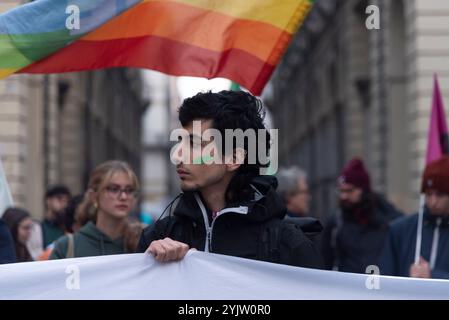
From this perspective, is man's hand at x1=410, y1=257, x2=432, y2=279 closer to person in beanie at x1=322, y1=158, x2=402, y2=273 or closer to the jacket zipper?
person in beanie at x1=322, y1=158, x2=402, y2=273

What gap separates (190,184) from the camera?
12.9 feet

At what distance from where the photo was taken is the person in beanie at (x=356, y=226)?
7996 mm

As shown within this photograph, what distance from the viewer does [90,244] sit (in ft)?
18.9

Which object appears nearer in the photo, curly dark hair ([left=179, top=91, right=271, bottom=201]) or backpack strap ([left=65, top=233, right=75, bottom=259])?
curly dark hair ([left=179, top=91, right=271, bottom=201])

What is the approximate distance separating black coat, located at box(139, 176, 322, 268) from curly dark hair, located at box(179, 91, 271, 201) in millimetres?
78

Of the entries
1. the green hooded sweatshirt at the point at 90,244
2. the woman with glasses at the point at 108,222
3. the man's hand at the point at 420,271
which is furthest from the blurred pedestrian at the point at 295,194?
the green hooded sweatshirt at the point at 90,244

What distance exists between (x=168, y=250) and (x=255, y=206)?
354mm

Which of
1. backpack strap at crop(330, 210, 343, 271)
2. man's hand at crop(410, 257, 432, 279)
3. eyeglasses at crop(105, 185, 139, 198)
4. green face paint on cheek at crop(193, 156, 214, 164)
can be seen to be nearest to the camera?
green face paint on cheek at crop(193, 156, 214, 164)

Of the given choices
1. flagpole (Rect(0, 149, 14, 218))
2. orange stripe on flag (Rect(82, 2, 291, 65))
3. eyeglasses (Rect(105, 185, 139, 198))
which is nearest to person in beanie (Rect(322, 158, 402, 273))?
eyeglasses (Rect(105, 185, 139, 198))

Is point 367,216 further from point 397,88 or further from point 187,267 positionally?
point 397,88

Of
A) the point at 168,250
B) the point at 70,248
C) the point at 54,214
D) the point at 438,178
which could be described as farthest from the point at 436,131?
the point at 168,250

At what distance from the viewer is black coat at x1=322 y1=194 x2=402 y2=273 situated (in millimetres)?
7973

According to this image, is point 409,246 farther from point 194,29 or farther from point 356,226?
point 194,29

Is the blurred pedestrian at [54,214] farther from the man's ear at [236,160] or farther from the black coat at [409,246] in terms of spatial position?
the man's ear at [236,160]
